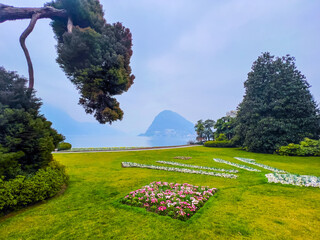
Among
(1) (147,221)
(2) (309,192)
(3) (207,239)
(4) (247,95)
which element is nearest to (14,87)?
(1) (147,221)

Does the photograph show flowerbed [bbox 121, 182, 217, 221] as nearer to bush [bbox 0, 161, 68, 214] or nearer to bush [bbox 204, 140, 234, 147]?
bush [bbox 0, 161, 68, 214]

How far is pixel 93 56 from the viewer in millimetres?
6730

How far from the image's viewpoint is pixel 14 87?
4.54 metres

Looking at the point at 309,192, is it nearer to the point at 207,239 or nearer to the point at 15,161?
the point at 207,239

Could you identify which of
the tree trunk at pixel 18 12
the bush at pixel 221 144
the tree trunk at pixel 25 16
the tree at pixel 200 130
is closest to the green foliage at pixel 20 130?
the tree trunk at pixel 25 16

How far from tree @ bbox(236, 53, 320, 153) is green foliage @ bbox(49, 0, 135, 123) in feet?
54.5

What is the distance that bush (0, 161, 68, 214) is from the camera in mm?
3344

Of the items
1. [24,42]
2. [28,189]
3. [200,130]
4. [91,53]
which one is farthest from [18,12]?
[200,130]

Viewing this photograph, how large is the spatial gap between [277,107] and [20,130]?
20838mm

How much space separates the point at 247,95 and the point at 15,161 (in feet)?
74.6

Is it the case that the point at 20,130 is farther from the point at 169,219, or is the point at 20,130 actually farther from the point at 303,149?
the point at 303,149

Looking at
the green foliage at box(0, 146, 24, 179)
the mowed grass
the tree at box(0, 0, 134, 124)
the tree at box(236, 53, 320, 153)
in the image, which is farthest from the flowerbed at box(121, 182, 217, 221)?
the tree at box(236, 53, 320, 153)

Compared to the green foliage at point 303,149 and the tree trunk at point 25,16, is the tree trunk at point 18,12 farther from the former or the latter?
the green foliage at point 303,149

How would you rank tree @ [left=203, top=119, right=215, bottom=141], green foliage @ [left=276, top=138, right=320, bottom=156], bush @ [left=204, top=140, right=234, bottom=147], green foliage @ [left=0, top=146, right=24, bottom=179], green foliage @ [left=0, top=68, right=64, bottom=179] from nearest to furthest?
green foliage @ [left=0, top=146, right=24, bottom=179], green foliage @ [left=0, top=68, right=64, bottom=179], green foliage @ [left=276, top=138, right=320, bottom=156], bush @ [left=204, top=140, right=234, bottom=147], tree @ [left=203, top=119, right=215, bottom=141]
